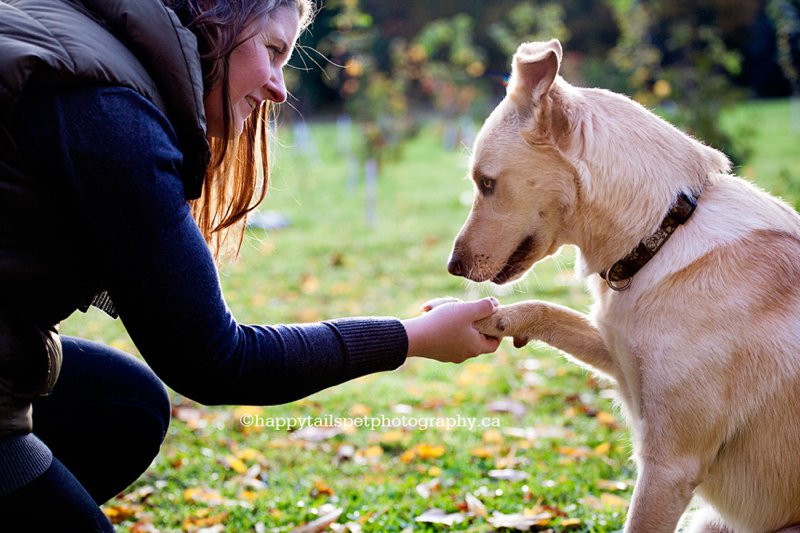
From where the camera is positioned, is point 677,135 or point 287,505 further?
point 287,505

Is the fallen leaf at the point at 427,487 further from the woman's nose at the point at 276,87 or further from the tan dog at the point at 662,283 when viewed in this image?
the woman's nose at the point at 276,87

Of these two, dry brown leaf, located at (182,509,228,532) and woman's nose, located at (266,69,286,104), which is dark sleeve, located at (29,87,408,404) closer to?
woman's nose, located at (266,69,286,104)

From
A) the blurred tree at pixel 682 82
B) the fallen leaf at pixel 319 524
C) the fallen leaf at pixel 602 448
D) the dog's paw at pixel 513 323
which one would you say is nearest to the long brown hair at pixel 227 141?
the dog's paw at pixel 513 323

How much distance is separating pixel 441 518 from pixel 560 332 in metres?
0.90

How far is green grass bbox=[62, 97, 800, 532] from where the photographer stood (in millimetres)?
3193

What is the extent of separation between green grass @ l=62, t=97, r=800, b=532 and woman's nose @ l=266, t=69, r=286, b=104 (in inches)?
29.3

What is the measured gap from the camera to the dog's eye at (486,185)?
2.70 meters

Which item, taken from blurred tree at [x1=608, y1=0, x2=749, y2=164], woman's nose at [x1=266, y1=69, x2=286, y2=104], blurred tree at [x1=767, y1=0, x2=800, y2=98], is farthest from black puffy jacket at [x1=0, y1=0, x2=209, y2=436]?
blurred tree at [x1=608, y1=0, x2=749, y2=164]

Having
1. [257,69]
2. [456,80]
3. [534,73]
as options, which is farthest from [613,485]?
[456,80]

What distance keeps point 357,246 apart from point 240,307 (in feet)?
9.03

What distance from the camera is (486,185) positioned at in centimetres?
272

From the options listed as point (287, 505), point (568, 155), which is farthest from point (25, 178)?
point (287, 505)

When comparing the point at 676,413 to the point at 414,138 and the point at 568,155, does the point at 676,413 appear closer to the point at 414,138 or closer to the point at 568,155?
the point at 568,155

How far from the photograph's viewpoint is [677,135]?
8.21 ft
